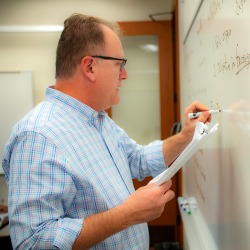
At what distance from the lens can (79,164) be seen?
2.79ft

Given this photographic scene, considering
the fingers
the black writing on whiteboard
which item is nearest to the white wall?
the fingers

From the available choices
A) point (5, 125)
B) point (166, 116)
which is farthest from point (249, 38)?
point (5, 125)

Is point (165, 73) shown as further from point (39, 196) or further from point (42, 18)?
point (39, 196)

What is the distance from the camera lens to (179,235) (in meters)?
2.80

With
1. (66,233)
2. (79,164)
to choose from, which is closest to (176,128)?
(79,164)

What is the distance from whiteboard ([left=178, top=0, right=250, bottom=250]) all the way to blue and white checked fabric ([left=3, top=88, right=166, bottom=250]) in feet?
1.04

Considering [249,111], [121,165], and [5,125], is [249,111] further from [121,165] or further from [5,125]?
[5,125]

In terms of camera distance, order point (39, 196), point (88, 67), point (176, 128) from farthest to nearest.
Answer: point (176, 128), point (88, 67), point (39, 196)

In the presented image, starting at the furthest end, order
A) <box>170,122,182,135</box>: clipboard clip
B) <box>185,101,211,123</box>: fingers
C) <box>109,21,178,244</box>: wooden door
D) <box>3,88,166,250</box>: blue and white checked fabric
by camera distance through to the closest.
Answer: <box>109,21,178,244</box>: wooden door, <box>170,122,182,135</box>: clipboard clip, <box>185,101,211,123</box>: fingers, <box>3,88,166,250</box>: blue and white checked fabric

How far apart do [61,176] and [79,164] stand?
94mm

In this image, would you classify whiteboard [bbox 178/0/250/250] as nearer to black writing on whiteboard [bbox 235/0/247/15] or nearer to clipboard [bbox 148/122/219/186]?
black writing on whiteboard [bbox 235/0/247/15]

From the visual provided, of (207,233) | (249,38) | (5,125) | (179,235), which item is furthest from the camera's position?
(5,125)

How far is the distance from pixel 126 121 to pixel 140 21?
3.33 feet

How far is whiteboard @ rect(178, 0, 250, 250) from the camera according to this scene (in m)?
0.72
